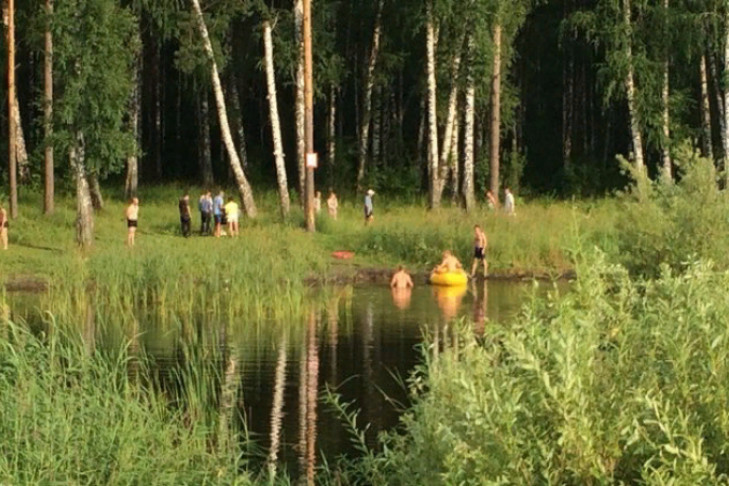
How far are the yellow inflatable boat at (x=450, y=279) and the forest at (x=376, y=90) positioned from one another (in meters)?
6.99

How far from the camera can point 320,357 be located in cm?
2227

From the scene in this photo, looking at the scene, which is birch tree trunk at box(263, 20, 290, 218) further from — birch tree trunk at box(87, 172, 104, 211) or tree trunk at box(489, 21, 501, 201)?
tree trunk at box(489, 21, 501, 201)

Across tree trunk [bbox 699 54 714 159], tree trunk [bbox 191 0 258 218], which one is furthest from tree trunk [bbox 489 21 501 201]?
tree trunk [bbox 699 54 714 159]

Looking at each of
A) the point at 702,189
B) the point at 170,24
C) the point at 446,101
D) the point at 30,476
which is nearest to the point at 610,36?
the point at 446,101

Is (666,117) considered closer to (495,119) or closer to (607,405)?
(495,119)

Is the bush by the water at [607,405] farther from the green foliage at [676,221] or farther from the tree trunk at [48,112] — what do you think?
the tree trunk at [48,112]

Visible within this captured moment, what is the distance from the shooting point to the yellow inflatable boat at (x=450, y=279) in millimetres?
35250

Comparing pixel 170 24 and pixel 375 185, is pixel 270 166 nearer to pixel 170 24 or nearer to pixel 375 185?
pixel 375 185

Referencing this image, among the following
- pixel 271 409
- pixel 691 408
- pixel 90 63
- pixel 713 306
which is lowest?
pixel 271 409

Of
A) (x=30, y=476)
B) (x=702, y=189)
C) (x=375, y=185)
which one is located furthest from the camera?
(x=375, y=185)

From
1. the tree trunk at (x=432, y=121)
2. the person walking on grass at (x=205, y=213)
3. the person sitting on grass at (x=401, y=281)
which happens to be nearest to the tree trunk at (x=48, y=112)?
the person walking on grass at (x=205, y=213)

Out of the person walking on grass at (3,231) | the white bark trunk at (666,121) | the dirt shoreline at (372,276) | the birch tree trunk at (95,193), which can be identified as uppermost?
the white bark trunk at (666,121)

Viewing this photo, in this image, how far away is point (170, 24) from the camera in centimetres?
4694

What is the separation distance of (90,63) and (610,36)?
21248mm
